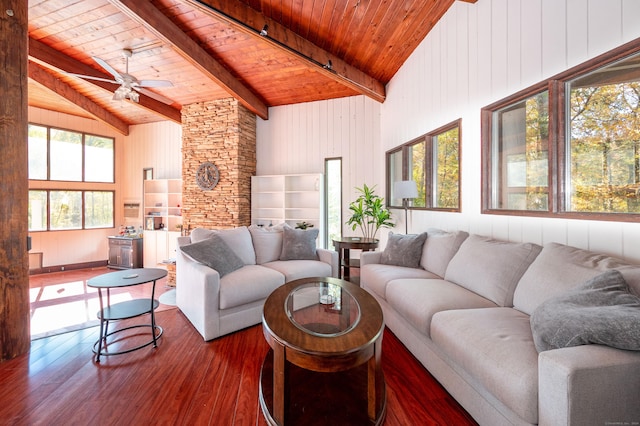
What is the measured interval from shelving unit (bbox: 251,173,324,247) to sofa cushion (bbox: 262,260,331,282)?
198 cm

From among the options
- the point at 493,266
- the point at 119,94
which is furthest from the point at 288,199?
the point at 493,266

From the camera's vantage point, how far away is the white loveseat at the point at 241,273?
254 centimetres

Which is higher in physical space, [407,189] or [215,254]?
[407,189]

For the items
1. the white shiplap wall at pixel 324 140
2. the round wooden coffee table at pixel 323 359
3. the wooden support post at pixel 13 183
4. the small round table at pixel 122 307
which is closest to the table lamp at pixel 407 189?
the white shiplap wall at pixel 324 140

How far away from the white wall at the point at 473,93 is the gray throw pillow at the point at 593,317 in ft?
1.91

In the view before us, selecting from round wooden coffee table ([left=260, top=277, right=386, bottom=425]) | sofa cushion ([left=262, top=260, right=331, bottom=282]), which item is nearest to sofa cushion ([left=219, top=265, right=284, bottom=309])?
sofa cushion ([left=262, top=260, right=331, bottom=282])

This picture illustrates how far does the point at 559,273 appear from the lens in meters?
1.60

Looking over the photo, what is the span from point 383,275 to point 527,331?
139 cm

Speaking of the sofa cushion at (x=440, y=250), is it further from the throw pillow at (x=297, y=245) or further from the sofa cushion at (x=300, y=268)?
the throw pillow at (x=297, y=245)

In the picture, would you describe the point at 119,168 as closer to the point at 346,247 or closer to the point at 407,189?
the point at 346,247

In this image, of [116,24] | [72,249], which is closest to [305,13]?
[116,24]

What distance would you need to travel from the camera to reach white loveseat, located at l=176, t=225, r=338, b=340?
254 centimetres

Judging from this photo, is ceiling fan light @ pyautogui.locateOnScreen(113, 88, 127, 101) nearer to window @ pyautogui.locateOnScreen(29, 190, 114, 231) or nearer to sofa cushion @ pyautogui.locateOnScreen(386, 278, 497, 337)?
window @ pyautogui.locateOnScreen(29, 190, 114, 231)

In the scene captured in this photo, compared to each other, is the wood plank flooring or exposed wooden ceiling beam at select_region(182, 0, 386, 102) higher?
exposed wooden ceiling beam at select_region(182, 0, 386, 102)
